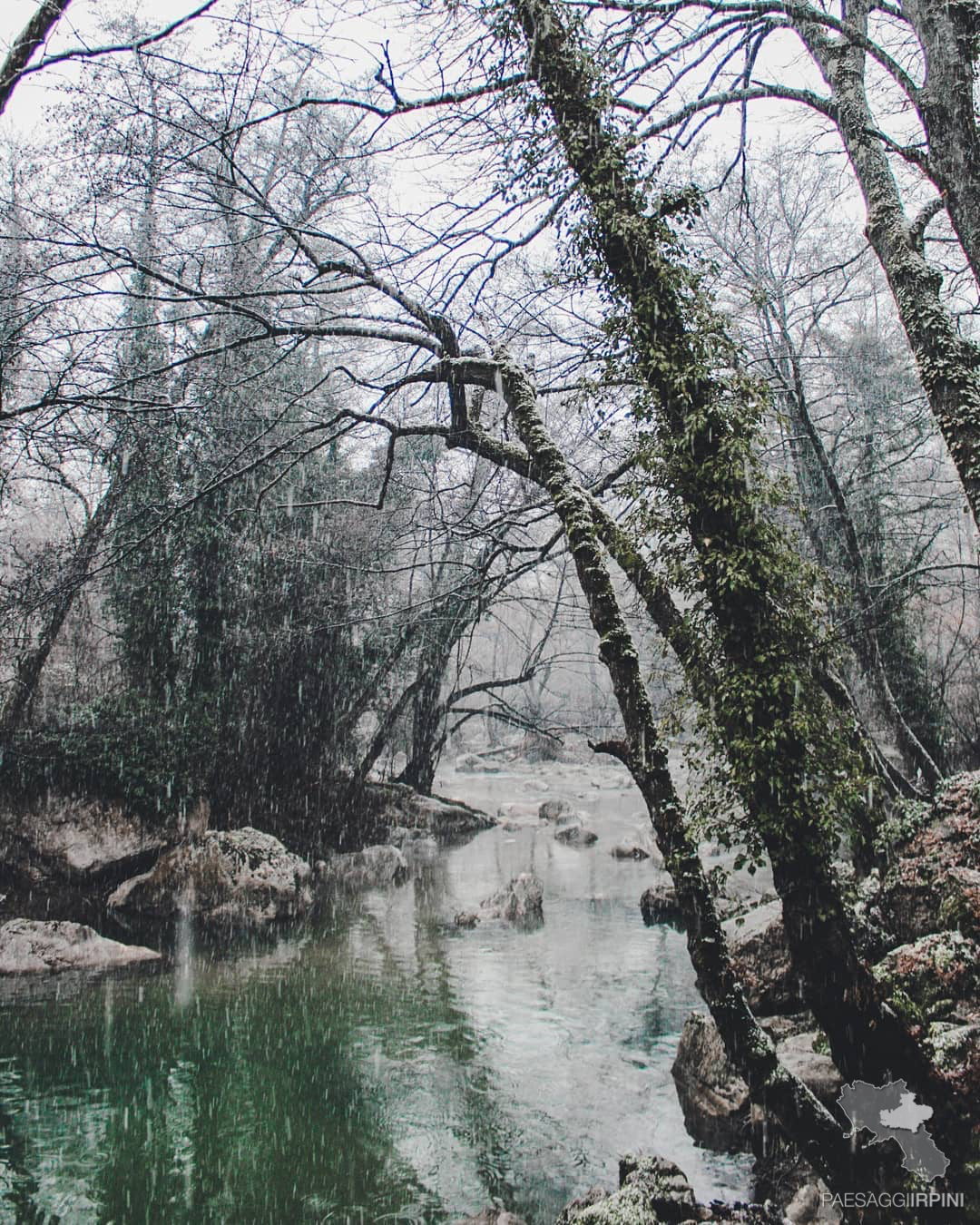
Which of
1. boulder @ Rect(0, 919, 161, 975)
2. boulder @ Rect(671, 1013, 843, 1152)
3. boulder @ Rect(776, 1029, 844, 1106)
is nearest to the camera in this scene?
boulder @ Rect(776, 1029, 844, 1106)

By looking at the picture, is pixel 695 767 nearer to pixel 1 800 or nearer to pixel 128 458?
pixel 1 800

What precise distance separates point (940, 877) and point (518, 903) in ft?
20.3

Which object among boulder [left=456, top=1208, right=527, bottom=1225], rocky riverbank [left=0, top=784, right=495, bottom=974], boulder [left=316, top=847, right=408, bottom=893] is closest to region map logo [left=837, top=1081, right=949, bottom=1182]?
boulder [left=456, top=1208, right=527, bottom=1225]

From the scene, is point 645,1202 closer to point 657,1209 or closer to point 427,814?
point 657,1209

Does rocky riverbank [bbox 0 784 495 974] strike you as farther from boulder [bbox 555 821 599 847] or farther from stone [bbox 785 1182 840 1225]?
stone [bbox 785 1182 840 1225]

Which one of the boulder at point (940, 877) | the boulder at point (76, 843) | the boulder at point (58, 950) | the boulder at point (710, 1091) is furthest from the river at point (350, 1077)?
the boulder at point (76, 843)

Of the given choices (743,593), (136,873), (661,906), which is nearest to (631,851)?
(661,906)

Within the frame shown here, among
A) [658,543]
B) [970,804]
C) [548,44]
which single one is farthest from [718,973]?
[548,44]

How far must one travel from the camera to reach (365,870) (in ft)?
43.5

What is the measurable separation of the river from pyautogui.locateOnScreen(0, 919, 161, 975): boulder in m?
0.33

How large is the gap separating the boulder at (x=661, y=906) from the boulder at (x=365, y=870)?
14.2ft

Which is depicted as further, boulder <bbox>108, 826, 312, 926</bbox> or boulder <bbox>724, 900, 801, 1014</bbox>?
boulder <bbox>108, 826, 312, 926</bbox>

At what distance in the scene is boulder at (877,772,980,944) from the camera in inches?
204

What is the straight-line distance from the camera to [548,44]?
209 inches
